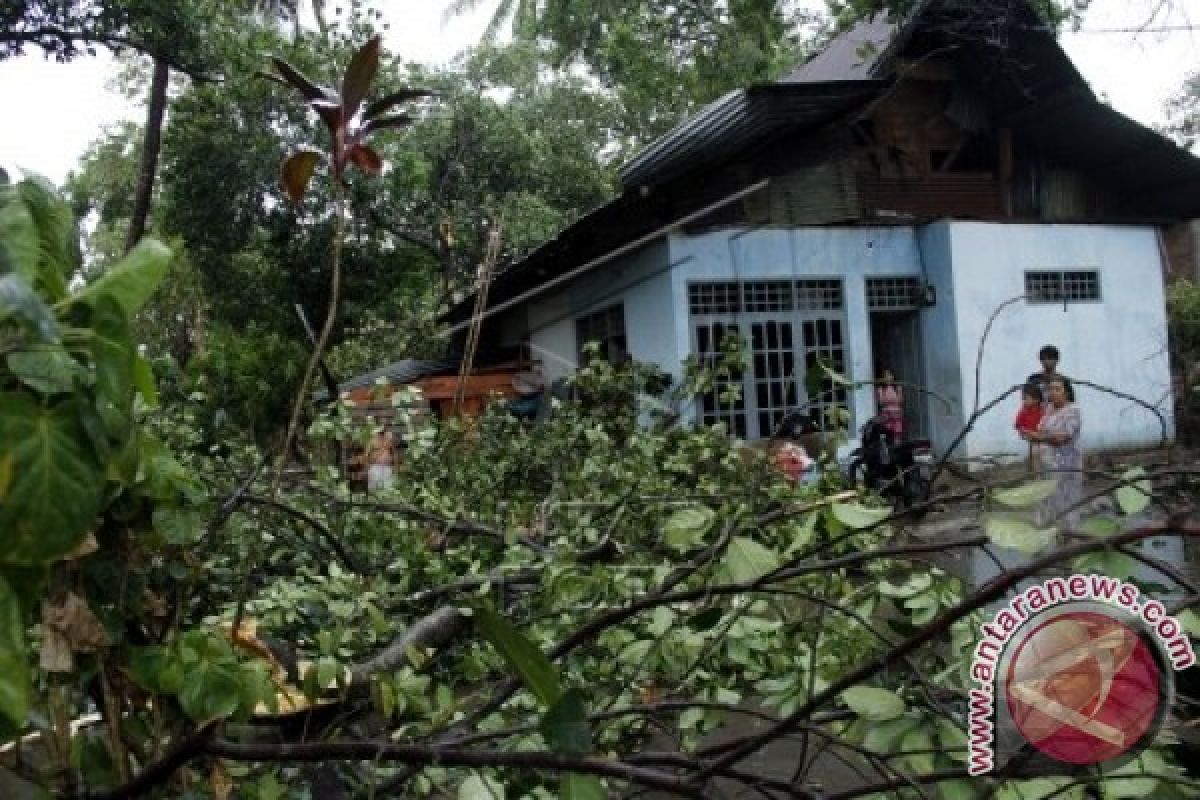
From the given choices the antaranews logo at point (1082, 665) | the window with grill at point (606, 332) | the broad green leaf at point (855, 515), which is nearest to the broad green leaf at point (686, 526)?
the broad green leaf at point (855, 515)

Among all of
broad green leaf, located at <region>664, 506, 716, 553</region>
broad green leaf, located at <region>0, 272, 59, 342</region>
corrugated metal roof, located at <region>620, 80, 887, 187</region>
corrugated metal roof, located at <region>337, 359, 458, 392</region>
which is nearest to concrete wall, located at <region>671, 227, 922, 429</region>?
corrugated metal roof, located at <region>620, 80, 887, 187</region>

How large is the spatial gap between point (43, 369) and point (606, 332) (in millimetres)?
12164

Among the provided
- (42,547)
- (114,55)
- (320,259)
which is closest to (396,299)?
(320,259)

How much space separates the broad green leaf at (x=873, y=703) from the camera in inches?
54.7

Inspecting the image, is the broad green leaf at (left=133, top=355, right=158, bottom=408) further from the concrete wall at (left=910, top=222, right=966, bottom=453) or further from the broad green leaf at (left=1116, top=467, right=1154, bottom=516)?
the concrete wall at (left=910, top=222, right=966, bottom=453)

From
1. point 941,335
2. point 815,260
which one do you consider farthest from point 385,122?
point 941,335

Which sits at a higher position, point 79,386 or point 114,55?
point 114,55

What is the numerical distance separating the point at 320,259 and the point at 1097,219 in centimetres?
983

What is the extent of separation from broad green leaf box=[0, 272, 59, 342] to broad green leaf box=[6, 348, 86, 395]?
8.0 inches

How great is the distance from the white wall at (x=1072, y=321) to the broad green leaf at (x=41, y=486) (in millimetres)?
11783

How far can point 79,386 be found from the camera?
114 cm

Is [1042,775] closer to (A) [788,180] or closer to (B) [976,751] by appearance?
(B) [976,751]

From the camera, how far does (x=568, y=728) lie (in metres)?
1.22

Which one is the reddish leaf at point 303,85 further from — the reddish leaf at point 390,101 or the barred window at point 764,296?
the barred window at point 764,296
